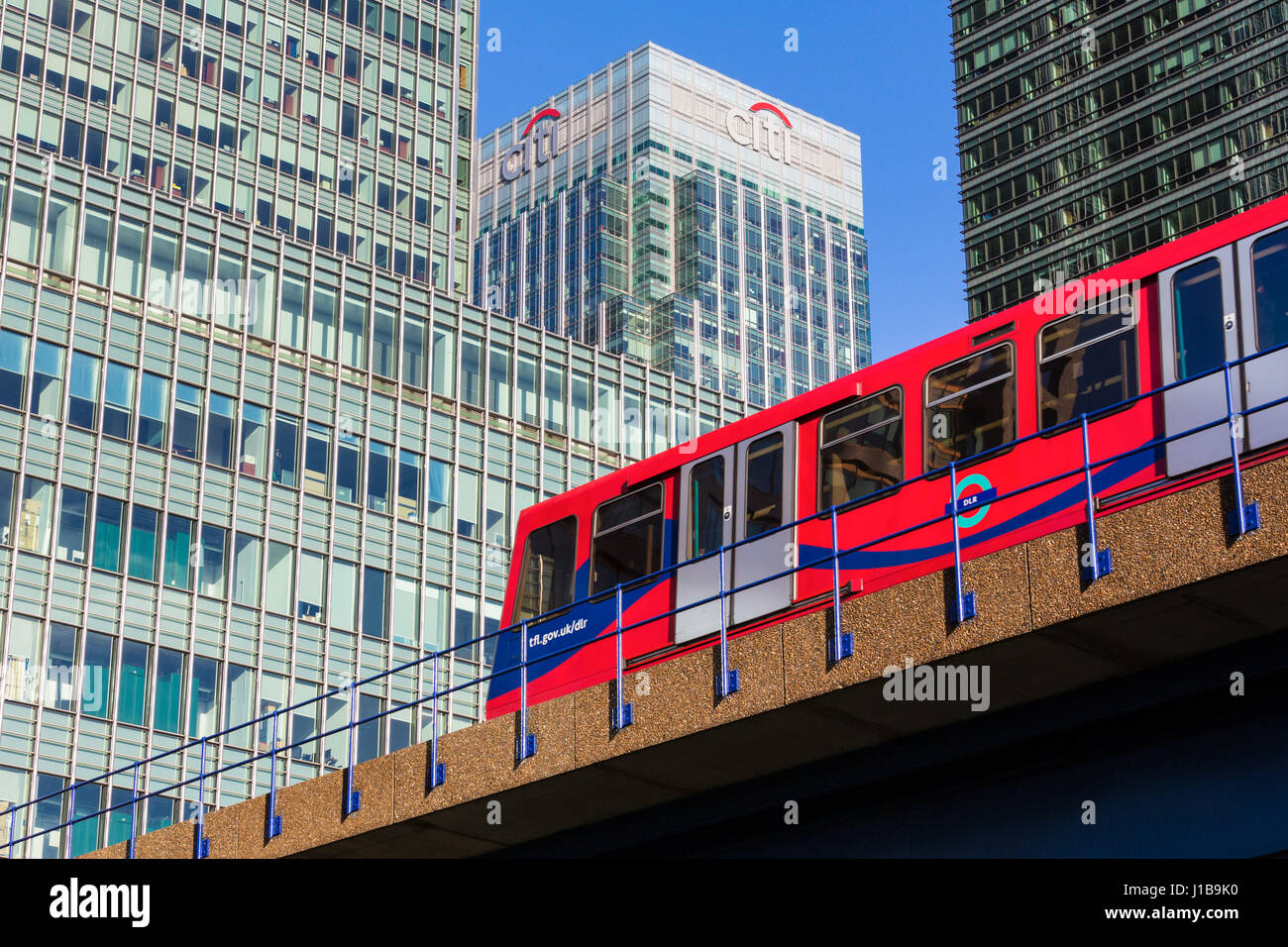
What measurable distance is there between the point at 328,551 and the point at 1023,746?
4175 centimetres

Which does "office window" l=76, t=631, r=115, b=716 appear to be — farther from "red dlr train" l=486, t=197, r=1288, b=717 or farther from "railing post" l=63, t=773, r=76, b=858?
"red dlr train" l=486, t=197, r=1288, b=717

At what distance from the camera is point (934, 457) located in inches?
729

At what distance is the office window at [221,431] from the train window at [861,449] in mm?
33937

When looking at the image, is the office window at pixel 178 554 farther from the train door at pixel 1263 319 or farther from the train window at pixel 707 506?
the train door at pixel 1263 319

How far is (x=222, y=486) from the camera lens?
50500mm

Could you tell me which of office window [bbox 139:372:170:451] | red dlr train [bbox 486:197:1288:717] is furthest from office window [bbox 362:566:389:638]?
red dlr train [bbox 486:197:1288:717]

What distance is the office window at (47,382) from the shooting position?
47375mm

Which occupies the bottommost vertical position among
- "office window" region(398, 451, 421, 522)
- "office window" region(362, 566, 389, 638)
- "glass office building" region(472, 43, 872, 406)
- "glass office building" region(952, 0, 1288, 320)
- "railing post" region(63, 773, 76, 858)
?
"railing post" region(63, 773, 76, 858)

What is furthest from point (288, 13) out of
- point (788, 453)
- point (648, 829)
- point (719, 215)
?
point (719, 215)

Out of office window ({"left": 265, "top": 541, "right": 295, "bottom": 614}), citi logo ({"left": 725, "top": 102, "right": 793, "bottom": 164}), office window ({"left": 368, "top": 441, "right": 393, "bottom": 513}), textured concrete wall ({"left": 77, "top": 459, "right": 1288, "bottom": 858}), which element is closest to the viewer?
textured concrete wall ({"left": 77, "top": 459, "right": 1288, "bottom": 858})

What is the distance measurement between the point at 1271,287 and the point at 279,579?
129 feet

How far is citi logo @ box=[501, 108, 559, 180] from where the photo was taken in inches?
7534

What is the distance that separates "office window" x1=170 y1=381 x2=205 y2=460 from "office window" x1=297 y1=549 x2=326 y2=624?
4.47m
